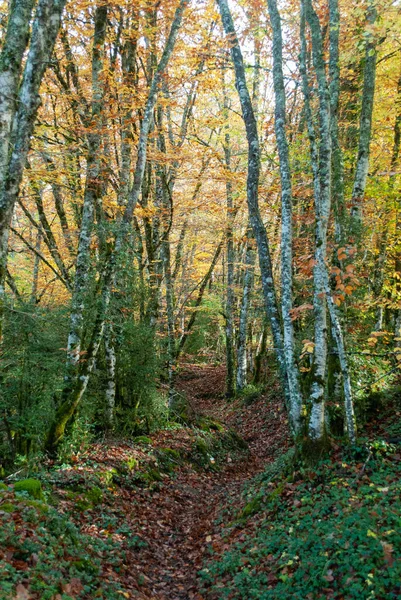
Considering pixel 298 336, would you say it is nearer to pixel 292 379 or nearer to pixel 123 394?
pixel 292 379

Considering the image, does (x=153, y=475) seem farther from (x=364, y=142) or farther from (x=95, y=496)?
(x=364, y=142)

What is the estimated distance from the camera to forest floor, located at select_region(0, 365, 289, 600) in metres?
4.33

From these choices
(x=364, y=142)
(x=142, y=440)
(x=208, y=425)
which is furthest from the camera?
(x=208, y=425)

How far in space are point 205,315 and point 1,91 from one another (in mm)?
20466

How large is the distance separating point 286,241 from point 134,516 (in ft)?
18.9

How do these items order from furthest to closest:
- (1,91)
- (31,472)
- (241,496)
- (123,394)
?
(123,394), (241,496), (31,472), (1,91)

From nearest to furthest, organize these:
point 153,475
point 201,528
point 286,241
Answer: point 201,528
point 286,241
point 153,475

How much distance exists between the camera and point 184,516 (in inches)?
311

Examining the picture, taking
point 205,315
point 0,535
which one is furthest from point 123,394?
point 205,315

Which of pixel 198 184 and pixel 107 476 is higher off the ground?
pixel 198 184

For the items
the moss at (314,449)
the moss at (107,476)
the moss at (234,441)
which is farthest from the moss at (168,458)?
the moss at (314,449)

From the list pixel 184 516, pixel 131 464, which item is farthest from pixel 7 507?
pixel 184 516

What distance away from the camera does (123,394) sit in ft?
35.3

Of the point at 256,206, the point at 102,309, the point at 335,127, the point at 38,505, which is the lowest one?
the point at 38,505
